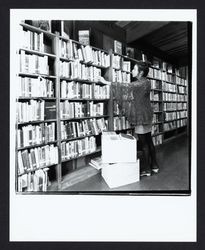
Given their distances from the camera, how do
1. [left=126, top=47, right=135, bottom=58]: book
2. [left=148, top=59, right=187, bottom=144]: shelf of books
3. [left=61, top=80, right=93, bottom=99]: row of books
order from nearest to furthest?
[left=61, top=80, right=93, bottom=99]: row of books, [left=126, top=47, right=135, bottom=58]: book, [left=148, top=59, right=187, bottom=144]: shelf of books

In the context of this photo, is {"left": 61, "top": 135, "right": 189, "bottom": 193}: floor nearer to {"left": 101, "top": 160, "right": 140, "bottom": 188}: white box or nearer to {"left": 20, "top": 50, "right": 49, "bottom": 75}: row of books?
{"left": 101, "top": 160, "right": 140, "bottom": 188}: white box

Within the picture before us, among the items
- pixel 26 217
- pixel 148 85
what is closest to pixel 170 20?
pixel 148 85

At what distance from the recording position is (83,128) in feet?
8.05

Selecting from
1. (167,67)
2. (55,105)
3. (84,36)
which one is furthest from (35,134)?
(167,67)

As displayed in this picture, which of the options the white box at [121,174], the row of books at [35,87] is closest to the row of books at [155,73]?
the white box at [121,174]

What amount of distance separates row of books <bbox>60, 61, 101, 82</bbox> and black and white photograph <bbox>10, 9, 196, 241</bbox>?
12mm

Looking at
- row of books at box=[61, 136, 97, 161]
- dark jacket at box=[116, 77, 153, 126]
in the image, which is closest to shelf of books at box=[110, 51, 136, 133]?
dark jacket at box=[116, 77, 153, 126]

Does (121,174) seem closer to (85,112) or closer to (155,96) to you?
(85,112)

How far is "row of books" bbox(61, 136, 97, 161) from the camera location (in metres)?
2.26

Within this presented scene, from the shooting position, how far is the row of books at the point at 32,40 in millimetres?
1846

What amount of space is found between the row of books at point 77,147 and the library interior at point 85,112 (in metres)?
0.01

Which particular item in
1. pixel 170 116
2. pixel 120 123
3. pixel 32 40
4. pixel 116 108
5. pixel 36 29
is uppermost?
pixel 36 29

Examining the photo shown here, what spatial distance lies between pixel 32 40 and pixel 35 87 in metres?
0.45

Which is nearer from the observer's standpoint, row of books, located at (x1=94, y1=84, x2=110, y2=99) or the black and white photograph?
the black and white photograph
